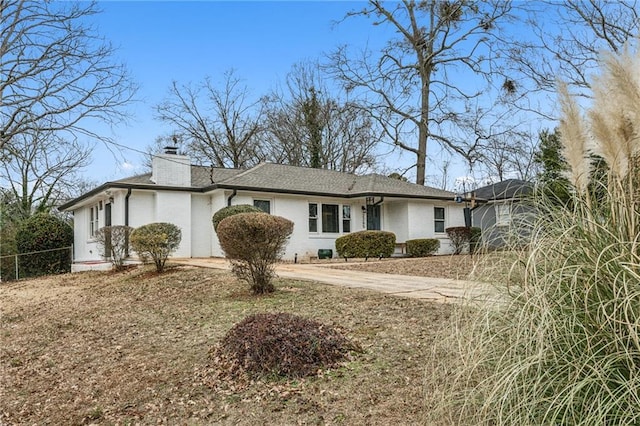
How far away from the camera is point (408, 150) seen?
23953 millimetres

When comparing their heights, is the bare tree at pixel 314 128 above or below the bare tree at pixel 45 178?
above

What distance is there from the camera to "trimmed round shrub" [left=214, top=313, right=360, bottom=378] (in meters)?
3.68

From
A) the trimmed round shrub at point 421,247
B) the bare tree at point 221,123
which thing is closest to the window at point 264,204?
the trimmed round shrub at point 421,247

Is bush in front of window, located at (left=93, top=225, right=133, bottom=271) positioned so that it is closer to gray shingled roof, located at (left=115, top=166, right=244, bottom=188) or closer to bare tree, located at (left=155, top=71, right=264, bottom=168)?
gray shingled roof, located at (left=115, top=166, right=244, bottom=188)

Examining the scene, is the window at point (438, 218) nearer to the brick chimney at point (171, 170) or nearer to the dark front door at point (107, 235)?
the brick chimney at point (171, 170)

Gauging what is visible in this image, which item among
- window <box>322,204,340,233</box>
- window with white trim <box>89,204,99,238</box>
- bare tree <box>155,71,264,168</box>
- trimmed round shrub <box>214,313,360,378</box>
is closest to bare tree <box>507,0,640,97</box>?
window <box>322,204,340,233</box>

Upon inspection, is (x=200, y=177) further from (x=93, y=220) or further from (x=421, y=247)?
(x=421, y=247)

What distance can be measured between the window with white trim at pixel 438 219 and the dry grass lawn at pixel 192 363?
12570mm

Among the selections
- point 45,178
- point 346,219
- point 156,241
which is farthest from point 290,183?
point 45,178

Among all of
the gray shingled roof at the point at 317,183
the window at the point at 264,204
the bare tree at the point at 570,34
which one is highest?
the bare tree at the point at 570,34

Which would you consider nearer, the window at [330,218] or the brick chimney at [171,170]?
the brick chimney at [171,170]

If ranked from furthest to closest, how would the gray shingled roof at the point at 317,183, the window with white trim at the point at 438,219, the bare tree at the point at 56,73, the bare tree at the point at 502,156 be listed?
the bare tree at the point at 502,156 → the window with white trim at the point at 438,219 → the gray shingled roof at the point at 317,183 → the bare tree at the point at 56,73

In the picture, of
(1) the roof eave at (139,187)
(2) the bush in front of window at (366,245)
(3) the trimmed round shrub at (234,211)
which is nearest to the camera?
(3) the trimmed round shrub at (234,211)

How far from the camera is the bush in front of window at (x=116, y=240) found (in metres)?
11.6
